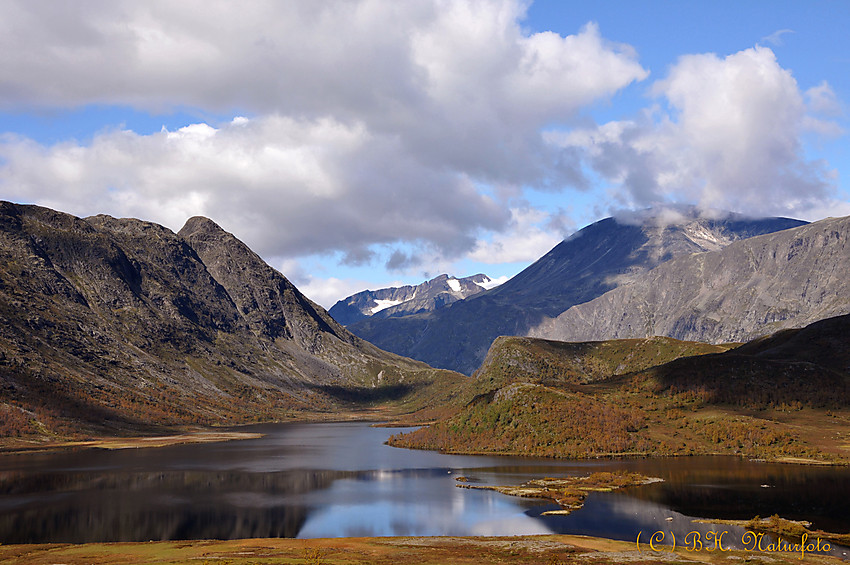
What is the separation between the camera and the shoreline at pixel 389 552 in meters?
87.4

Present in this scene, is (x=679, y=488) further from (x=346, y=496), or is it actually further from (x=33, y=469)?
(x=33, y=469)

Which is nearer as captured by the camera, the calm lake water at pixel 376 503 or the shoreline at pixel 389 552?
the shoreline at pixel 389 552

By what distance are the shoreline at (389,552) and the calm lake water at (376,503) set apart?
29.3ft

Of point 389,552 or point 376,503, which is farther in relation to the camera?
point 376,503

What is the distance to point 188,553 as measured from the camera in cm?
9262

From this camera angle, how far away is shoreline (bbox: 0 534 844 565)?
8738 centimetres

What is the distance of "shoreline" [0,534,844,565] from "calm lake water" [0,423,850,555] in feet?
29.3

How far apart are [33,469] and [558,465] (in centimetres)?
15014

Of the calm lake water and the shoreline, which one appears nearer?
the shoreline

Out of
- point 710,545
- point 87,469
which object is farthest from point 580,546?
point 87,469

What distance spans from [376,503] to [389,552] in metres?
49.9

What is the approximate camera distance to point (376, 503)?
144m

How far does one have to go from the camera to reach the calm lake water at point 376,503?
379 feet

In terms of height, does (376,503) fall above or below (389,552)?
below
